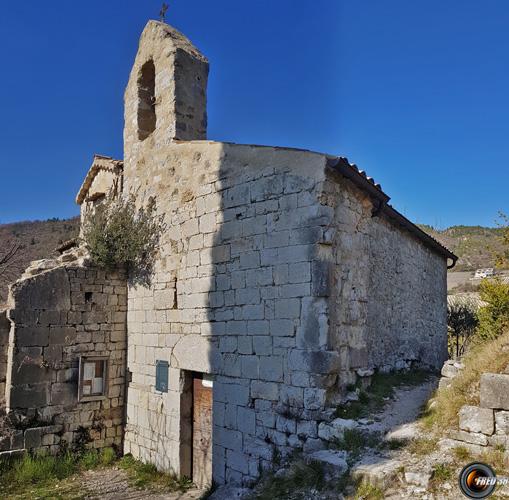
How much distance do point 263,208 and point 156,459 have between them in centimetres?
469

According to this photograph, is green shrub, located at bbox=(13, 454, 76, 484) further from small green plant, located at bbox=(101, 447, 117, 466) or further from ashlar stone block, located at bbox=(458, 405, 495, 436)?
ashlar stone block, located at bbox=(458, 405, 495, 436)

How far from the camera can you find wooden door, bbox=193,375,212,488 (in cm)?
692

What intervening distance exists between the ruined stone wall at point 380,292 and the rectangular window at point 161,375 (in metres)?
3.29

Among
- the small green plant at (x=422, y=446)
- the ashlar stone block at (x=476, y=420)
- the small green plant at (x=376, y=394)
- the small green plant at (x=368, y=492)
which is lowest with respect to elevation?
the small green plant at (x=368, y=492)

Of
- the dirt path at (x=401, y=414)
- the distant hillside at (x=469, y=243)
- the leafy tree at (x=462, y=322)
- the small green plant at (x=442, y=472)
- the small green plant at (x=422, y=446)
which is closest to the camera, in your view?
the small green plant at (x=442, y=472)

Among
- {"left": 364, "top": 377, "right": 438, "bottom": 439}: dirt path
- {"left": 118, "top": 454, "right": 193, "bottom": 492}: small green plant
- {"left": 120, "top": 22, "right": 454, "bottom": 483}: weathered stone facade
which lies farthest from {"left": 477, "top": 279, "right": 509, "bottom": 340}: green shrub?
{"left": 118, "top": 454, "right": 193, "bottom": 492}: small green plant

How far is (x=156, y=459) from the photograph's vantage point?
7.71m

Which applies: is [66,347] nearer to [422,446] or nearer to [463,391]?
[422,446]

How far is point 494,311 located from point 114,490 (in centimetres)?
793

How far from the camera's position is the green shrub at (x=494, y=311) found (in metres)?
9.00

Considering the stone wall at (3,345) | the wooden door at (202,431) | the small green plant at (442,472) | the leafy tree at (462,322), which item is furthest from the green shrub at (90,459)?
the leafy tree at (462,322)

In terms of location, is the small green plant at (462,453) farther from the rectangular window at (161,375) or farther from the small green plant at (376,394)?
the rectangular window at (161,375)

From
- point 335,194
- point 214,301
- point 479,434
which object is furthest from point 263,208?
point 479,434

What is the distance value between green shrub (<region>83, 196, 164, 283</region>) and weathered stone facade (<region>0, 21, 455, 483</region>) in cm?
27
